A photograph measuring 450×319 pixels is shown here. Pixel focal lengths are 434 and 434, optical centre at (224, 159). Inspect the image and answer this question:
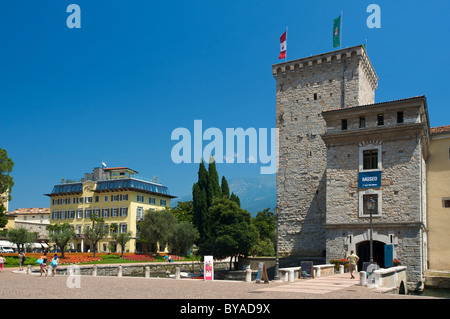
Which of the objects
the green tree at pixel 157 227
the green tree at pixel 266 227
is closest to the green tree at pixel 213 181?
the green tree at pixel 157 227

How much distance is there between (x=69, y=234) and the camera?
55.1 m

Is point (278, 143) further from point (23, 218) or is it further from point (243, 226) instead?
point (23, 218)

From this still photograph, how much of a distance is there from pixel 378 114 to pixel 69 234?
40.6 m

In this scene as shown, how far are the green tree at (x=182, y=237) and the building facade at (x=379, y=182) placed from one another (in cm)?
3336

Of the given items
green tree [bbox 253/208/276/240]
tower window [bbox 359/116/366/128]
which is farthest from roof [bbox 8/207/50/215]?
tower window [bbox 359/116/366/128]

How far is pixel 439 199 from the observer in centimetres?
3675

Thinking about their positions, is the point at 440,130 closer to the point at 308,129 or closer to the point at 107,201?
the point at 308,129

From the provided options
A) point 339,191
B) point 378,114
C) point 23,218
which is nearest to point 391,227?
point 339,191

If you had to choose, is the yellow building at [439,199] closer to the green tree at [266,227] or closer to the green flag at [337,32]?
the green flag at [337,32]

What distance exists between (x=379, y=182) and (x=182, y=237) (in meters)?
36.9

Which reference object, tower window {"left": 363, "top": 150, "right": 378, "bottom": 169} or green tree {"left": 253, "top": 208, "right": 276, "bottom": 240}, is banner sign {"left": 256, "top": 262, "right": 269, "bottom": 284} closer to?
tower window {"left": 363, "top": 150, "right": 378, "bottom": 169}

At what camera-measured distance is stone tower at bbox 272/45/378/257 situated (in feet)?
134

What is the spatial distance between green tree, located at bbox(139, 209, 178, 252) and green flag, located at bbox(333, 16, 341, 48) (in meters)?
35.1

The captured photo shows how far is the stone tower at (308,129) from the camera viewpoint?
40.9 m
